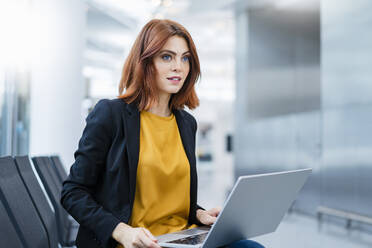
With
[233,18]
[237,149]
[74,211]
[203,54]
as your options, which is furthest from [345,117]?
[203,54]

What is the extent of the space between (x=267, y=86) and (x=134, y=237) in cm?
665

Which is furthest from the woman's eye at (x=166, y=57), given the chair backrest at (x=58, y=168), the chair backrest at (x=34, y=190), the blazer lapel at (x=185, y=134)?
the chair backrest at (x=58, y=168)

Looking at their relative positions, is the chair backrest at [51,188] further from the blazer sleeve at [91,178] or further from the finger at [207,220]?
the finger at [207,220]

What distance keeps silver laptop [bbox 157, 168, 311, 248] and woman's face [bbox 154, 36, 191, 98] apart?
1.75 ft

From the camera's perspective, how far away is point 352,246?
161 inches

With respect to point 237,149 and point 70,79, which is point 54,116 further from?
point 237,149

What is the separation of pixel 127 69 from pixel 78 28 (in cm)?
396

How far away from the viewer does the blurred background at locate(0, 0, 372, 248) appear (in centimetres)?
473

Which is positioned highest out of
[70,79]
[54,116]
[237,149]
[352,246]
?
[70,79]

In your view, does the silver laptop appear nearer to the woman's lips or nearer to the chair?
the woman's lips

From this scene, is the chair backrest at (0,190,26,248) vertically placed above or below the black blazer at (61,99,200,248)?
below

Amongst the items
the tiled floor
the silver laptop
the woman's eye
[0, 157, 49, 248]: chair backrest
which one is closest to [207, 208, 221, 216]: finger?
the silver laptop

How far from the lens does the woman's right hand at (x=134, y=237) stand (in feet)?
3.47

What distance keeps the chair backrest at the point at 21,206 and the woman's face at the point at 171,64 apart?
27.2 inches
